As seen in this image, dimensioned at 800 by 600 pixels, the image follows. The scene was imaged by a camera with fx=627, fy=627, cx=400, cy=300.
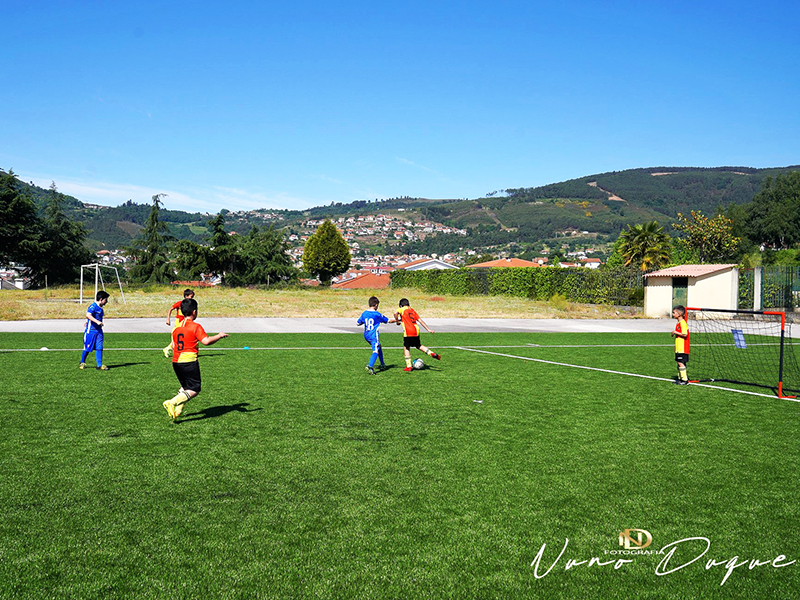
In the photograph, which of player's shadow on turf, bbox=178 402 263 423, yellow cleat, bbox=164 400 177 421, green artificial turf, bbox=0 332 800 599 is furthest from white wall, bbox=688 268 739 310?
yellow cleat, bbox=164 400 177 421

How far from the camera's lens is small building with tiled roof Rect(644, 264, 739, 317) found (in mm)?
33812

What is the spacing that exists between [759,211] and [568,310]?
71.7 m

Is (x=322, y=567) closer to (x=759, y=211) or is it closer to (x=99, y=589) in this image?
(x=99, y=589)

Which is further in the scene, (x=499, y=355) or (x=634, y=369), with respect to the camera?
(x=499, y=355)

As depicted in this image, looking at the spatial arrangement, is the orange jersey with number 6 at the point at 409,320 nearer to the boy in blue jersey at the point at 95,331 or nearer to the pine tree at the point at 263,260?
the boy in blue jersey at the point at 95,331

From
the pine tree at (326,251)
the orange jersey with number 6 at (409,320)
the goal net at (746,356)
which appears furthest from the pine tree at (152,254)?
the orange jersey with number 6 at (409,320)

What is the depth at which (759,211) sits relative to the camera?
92.9m

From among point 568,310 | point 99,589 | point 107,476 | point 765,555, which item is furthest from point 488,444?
point 568,310

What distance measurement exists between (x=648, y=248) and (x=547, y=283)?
48.4ft

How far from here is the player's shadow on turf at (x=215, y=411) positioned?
27.5ft

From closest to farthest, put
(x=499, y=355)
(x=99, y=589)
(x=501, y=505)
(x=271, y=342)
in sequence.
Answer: (x=99, y=589) < (x=501, y=505) < (x=499, y=355) < (x=271, y=342)

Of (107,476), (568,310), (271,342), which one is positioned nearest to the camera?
(107,476)

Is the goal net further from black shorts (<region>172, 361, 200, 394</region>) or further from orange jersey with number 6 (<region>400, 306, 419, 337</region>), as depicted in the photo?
black shorts (<region>172, 361, 200, 394</region>)

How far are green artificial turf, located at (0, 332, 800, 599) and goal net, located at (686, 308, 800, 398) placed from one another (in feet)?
7.21
